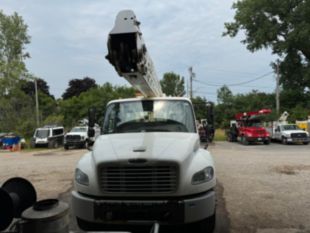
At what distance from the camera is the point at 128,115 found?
276 inches

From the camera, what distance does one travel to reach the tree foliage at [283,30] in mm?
37781

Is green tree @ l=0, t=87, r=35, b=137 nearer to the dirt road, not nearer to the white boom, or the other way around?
the dirt road

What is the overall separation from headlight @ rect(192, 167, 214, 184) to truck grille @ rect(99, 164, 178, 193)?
0.30 metres

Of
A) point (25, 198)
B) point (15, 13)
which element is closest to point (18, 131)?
point (15, 13)

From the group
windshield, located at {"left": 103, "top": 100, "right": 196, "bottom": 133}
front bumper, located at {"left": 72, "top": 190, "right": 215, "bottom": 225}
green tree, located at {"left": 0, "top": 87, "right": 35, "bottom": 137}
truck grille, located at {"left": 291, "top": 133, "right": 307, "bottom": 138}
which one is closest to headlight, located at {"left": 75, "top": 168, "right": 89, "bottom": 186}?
front bumper, located at {"left": 72, "top": 190, "right": 215, "bottom": 225}

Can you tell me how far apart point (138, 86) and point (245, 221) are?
3024 mm

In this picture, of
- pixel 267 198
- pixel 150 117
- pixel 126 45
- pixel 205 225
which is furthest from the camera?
pixel 267 198

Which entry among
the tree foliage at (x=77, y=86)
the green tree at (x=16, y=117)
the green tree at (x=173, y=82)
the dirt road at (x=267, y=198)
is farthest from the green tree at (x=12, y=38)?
the dirt road at (x=267, y=198)

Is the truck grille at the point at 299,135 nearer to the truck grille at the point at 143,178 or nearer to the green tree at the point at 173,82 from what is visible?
the truck grille at the point at 143,178

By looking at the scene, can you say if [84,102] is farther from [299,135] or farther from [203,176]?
[203,176]

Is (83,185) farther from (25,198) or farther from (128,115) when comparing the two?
(128,115)

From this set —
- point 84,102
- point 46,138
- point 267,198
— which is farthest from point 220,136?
point 267,198

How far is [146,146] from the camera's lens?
5.50m

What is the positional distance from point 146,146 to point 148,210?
0.91m
